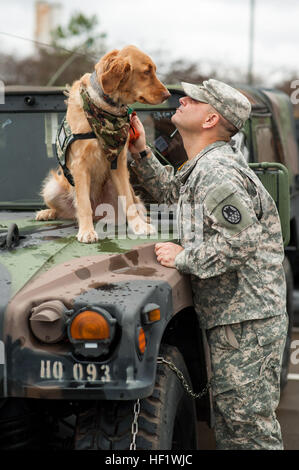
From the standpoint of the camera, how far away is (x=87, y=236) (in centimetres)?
321

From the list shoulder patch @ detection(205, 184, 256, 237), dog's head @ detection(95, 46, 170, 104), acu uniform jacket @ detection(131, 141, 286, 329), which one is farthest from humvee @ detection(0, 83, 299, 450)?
dog's head @ detection(95, 46, 170, 104)

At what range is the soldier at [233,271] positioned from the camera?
2.82m

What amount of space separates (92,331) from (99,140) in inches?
60.3

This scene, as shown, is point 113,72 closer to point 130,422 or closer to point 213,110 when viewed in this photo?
point 213,110

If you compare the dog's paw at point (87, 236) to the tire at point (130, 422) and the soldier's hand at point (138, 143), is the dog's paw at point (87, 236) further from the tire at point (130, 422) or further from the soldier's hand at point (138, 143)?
the tire at point (130, 422)

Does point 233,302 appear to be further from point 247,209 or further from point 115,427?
point 115,427

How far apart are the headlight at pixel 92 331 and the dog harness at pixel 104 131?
4.74ft

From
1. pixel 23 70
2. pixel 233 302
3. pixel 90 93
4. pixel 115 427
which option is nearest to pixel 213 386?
pixel 233 302

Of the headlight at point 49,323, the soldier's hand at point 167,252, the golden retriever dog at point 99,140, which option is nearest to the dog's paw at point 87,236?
the golden retriever dog at point 99,140

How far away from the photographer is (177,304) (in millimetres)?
2736


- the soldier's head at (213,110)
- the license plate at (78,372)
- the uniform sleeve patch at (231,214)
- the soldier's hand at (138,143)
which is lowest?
the license plate at (78,372)

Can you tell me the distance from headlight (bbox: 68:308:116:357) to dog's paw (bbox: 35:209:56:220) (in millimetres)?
Result: 1535

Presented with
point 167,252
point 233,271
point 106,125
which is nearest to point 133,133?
point 106,125
